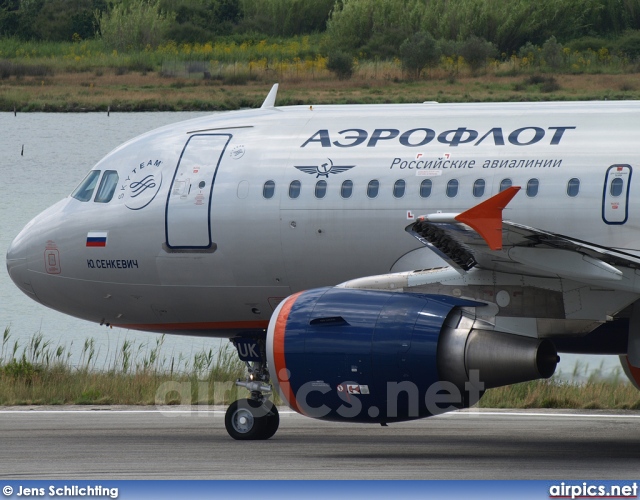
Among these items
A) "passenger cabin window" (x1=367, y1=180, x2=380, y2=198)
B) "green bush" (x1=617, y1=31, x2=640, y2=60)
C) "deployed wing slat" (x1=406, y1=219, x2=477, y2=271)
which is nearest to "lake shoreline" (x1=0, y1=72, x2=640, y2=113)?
"green bush" (x1=617, y1=31, x2=640, y2=60)

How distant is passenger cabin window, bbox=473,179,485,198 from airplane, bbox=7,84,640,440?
0.12ft

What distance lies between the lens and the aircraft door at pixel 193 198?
1658 centimetres

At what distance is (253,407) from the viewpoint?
16.8 meters

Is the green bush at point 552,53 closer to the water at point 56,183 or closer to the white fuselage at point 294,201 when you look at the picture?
the water at point 56,183

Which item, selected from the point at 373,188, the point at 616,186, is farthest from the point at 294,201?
the point at 616,186

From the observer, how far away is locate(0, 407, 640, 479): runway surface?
13.9 m

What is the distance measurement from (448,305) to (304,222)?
2.49 meters

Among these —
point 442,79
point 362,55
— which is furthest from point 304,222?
point 362,55

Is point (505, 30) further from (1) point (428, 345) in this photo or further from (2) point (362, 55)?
(1) point (428, 345)

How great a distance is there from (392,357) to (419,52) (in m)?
52.8

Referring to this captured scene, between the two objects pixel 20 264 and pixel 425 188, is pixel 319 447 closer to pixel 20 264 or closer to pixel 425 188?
pixel 425 188

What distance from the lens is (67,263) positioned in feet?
56.7

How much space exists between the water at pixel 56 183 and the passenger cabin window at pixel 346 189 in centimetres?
987

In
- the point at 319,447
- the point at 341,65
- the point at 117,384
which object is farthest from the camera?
the point at 341,65
